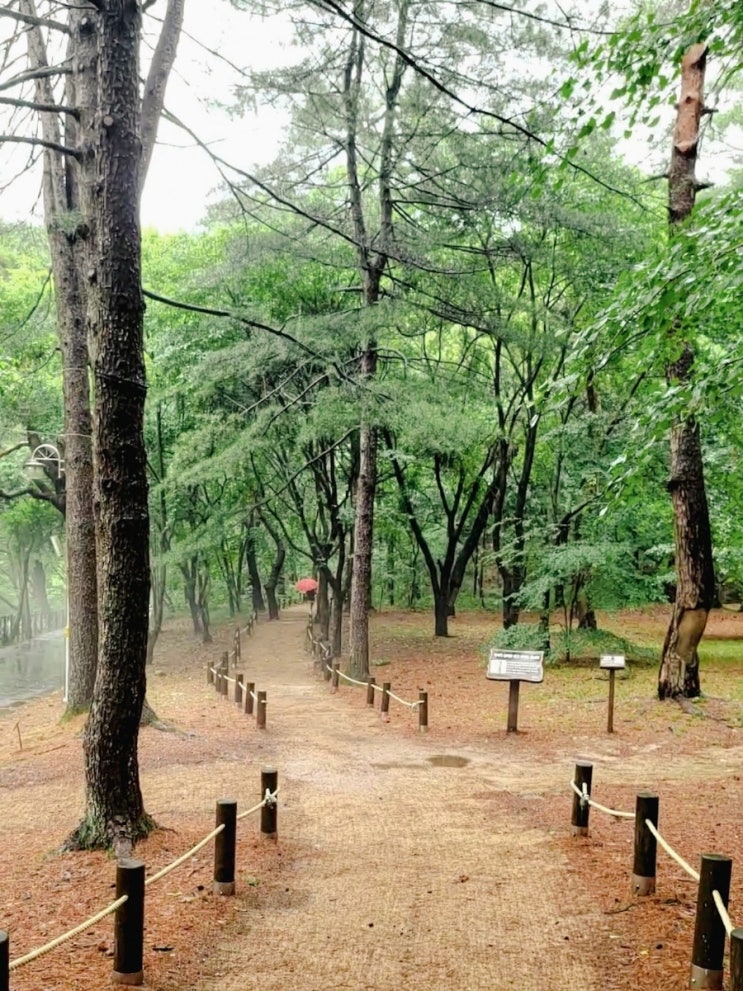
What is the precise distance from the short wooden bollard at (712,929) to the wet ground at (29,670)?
63.6 feet

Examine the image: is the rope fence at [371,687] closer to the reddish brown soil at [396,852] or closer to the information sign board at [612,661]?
the reddish brown soil at [396,852]

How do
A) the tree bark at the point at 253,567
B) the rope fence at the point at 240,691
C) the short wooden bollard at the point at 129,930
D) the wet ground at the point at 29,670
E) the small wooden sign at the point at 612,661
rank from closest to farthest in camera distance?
the short wooden bollard at the point at 129,930 < the small wooden sign at the point at 612,661 < the rope fence at the point at 240,691 < the wet ground at the point at 29,670 < the tree bark at the point at 253,567

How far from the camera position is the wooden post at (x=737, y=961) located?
10.2ft

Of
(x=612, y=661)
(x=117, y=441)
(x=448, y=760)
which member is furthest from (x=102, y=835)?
(x=612, y=661)

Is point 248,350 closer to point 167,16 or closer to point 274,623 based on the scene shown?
point 167,16

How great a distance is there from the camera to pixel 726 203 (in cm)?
491

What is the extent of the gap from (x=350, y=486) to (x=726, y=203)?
1774 centimetres

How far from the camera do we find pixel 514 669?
36.6 feet

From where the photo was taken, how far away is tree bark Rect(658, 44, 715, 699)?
11.5 meters

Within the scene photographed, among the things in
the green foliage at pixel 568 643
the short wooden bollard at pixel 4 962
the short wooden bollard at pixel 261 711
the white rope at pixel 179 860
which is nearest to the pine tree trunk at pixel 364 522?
the green foliage at pixel 568 643

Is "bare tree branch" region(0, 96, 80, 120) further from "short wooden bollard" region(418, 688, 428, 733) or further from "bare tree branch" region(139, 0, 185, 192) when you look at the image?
"short wooden bollard" region(418, 688, 428, 733)

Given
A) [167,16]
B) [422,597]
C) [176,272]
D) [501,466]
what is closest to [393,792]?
[167,16]

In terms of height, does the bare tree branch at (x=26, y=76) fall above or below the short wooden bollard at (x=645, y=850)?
above

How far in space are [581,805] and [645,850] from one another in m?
1.46
